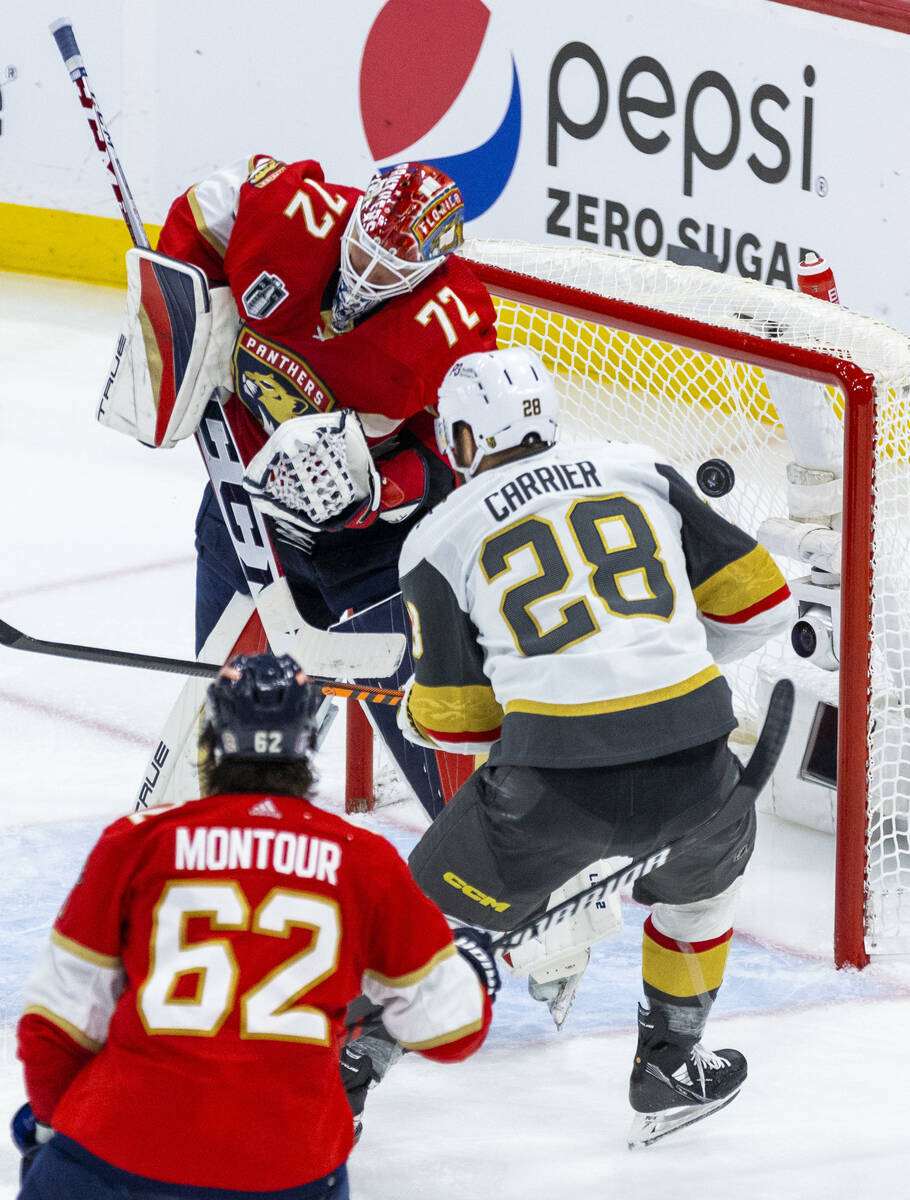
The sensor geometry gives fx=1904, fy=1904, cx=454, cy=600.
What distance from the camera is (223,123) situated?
6016 mm

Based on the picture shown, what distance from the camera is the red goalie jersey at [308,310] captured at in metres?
2.70

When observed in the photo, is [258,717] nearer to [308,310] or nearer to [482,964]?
[482,964]

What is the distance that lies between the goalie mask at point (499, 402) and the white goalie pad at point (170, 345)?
0.65 m

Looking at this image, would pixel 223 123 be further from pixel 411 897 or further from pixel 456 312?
pixel 411 897

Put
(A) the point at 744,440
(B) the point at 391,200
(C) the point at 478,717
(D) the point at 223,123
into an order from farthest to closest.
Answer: (D) the point at 223,123, (A) the point at 744,440, (B) the point at 391,200, (C) the point at 478,717

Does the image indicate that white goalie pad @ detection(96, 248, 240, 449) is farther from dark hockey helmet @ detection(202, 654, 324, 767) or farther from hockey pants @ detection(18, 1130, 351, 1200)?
hockey pants @ detection(18, 1130, 351, 1200)

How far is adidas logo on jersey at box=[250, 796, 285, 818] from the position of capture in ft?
4.98

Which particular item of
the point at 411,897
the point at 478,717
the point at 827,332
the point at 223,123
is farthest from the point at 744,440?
the point at 223,123

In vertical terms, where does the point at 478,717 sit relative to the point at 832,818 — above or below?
above

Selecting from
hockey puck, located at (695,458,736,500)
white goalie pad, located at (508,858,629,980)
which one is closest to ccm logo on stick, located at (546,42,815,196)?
hockey puck, located at (695,458,736,500)

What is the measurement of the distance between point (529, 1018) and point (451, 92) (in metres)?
3.57

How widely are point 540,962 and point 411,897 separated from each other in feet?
3.71

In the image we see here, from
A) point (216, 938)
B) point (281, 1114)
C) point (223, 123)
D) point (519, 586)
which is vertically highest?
point (223, 123)

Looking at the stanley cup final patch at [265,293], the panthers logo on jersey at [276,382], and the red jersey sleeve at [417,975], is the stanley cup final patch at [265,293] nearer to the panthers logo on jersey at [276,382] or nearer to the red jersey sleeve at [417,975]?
the panthers logo on jersey at [276,382]
